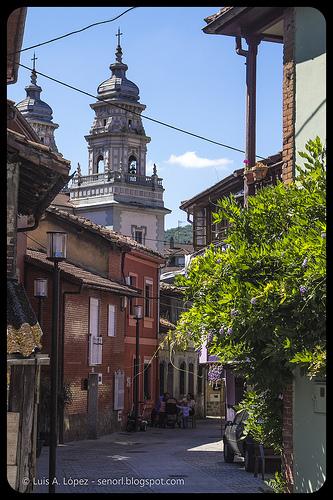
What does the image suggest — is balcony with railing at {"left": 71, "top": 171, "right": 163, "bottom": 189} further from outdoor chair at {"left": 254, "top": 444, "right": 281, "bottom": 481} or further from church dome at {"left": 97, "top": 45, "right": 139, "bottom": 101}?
outdoor chair at {"left": 254, "top": 444, "right": 281, "bottom": 481}

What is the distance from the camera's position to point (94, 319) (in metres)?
32.7

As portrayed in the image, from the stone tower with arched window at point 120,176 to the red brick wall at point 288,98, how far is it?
6011 centimetres

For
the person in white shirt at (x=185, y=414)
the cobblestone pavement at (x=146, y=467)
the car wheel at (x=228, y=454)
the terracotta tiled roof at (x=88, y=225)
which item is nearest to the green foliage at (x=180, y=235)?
the person in white shirt at (x=185, y=414)

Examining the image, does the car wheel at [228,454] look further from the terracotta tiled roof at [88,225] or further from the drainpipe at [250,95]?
the terracotta tiled roof at [88,225]

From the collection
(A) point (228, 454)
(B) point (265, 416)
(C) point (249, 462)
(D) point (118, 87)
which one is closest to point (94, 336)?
(A) point (228, 454)

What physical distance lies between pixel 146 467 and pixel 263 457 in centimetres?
392

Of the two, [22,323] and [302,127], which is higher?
[302,127]

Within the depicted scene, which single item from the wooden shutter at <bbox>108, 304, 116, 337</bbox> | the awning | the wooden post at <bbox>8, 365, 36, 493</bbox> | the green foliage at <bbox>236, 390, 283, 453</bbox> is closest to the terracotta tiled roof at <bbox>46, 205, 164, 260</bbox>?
the wooden shutter at <bbox>108, 304, 116, 337</bbox>

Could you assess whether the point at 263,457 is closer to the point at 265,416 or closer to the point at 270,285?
the point at 265,416

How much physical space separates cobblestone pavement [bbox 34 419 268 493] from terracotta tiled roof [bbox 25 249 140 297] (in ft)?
16.3

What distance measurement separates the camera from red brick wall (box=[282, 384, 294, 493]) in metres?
12.1

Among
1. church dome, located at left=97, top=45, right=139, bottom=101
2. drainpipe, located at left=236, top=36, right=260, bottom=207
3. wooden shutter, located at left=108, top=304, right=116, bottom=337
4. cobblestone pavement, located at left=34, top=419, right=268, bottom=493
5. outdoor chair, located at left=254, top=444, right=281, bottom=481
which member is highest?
church dome, located at left=97, top=45, right=139, bottom=101

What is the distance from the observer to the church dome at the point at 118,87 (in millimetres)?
77188
